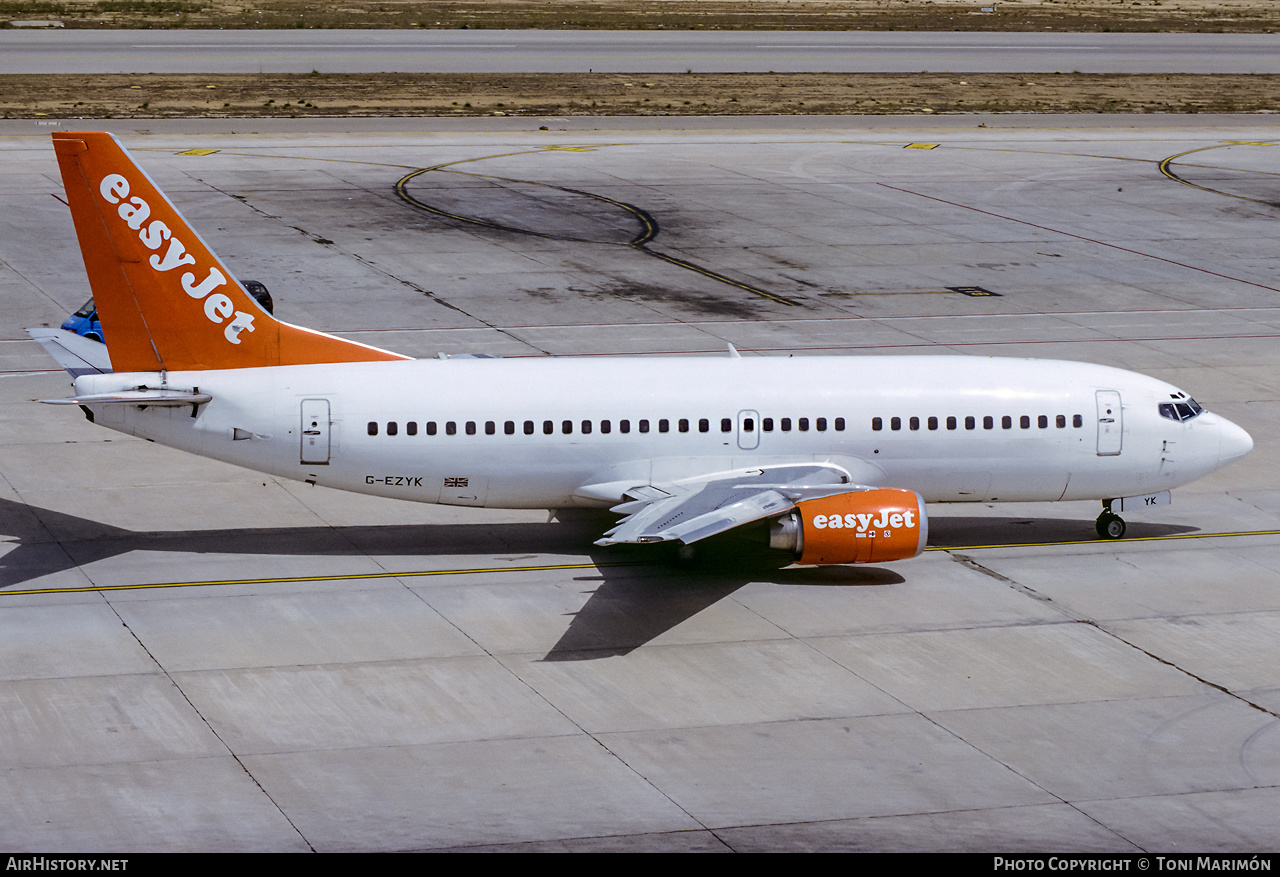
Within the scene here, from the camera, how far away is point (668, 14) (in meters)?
148

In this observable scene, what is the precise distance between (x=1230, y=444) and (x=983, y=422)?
6118 millimetres

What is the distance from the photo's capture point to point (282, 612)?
31.1m

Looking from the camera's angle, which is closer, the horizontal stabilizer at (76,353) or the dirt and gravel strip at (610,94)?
the horizontal stabilizer at (76,353)

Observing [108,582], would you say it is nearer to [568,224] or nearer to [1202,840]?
[1202,840]

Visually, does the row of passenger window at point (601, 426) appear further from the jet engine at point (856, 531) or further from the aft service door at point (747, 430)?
the jet engine at point (856, 531)

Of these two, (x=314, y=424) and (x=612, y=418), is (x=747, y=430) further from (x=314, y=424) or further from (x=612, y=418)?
(x=314, y=424)

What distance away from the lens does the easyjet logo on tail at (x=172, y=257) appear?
3170 centimetres

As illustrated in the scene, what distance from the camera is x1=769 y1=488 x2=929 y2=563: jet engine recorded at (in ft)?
104

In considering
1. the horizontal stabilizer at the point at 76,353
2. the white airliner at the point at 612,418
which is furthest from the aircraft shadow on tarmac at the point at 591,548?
the horizontal stabilizer at the point at 76,353

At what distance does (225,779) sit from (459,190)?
55388 millimetres

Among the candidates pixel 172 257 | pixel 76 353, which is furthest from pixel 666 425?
pixel 76 353

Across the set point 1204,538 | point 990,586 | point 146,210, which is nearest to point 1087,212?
point 1204,538

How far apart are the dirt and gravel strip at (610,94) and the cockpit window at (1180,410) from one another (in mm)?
66862

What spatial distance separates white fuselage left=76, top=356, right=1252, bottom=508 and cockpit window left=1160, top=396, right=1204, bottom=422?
178 mm
